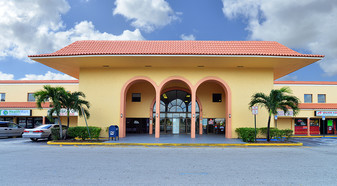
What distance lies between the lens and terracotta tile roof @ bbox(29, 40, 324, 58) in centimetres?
1758

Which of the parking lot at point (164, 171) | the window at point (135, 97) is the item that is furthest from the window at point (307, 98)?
the parking lot at point (164, 171)

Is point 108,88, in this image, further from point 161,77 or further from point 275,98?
point 275,98

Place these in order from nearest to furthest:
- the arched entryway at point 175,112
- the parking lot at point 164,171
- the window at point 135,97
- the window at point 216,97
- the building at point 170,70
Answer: the parking lot at point 164,171 < the building at point 170,70 < the window at point 216,97 < the window at point 135,97 < the arched entryway at point 175,112

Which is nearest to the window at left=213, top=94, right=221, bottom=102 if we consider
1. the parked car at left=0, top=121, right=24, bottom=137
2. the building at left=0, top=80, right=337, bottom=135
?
the building at left=0, top=80, right=337, bottom=135

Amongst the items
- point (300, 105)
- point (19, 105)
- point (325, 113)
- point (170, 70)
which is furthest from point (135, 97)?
point (325, 113)

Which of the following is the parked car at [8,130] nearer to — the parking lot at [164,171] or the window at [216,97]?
the parking lot at [164,171]

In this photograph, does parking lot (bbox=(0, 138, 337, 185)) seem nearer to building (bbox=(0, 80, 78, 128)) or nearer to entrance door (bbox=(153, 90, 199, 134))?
entrance door (bbox=(153, 90, 199, 134))

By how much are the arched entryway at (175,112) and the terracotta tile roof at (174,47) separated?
4970mm

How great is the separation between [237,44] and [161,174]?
15250mm

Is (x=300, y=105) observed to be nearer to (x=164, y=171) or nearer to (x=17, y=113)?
(x=164, y=171)

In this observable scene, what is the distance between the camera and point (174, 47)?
62.5 feet

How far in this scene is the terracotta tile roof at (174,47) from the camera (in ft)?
57.7

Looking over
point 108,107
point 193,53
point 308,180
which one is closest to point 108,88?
point 108,107

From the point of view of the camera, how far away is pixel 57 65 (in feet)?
62.4
